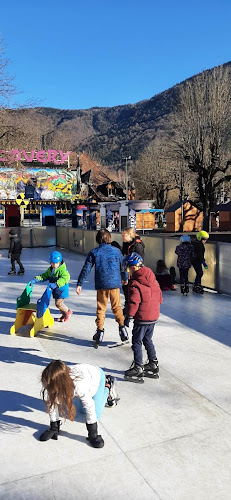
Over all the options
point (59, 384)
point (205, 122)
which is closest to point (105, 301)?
point (59, 384)

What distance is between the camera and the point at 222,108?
2566cm

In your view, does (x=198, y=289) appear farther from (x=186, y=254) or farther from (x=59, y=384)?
(x=59, y=384)

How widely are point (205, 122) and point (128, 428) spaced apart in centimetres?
2625

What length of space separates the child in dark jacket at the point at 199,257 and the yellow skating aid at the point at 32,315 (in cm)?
366

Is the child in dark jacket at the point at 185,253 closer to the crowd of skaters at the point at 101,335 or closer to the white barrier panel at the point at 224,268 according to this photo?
the white barrier panel at the point at 224,268

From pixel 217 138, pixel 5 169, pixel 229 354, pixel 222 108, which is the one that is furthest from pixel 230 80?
pixel 229 354

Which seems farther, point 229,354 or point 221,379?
point 229,354

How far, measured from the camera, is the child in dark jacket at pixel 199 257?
326 inches

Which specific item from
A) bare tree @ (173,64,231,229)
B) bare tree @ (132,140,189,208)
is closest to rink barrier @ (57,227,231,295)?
bare tree @ (173,64,231,229)

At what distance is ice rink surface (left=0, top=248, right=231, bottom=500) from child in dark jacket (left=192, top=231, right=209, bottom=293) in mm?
2708

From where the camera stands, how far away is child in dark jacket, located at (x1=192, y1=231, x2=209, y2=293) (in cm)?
829

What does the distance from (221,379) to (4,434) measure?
7.49ft

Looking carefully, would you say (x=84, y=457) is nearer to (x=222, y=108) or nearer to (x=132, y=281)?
(x=132, y=281)

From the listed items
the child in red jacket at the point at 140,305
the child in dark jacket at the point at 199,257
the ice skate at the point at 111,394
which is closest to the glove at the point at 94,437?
the ice skate at the point at 111,394
